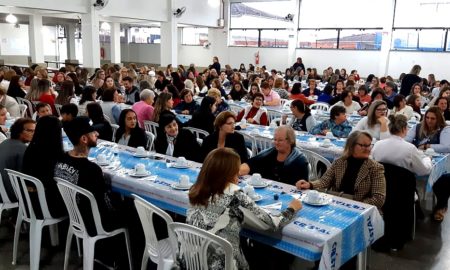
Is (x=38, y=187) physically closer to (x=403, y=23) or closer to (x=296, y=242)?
(x=296, y=242)

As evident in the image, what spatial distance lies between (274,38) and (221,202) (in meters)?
15.0

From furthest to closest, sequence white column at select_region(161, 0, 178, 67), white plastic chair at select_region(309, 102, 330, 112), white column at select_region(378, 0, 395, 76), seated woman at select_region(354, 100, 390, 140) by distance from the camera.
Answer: white column at select_region(161, 0, 178, 67), white column at select_region(378, 0, 395, 76), white plastic chair at select_region(309, 102, 330, 112), seated woman at select_region(354, 100, 390, 140)

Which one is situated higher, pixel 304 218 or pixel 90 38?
pixel 90 38

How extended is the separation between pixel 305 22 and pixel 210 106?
36.7 feet

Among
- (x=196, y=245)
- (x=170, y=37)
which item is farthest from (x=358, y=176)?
(x=170, y=37)

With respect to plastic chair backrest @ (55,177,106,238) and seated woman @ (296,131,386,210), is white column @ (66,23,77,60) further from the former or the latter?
seated woman @ (296,131,386,210)

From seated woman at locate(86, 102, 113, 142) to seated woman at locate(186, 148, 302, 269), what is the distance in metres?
2.93

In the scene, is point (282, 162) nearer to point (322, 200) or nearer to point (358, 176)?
point (358, 176)

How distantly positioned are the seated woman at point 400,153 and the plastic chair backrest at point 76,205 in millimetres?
2161

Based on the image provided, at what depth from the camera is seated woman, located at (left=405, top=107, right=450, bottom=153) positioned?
4.30 meters

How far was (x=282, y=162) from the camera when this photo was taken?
328cm

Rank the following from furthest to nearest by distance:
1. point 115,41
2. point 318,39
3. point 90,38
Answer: point 115,41 < point 318,39 < point 90,38

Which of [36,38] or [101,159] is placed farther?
[36,38]

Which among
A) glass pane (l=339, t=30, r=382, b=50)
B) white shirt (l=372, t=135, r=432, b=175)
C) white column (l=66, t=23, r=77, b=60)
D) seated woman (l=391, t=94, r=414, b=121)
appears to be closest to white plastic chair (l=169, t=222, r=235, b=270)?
white shirt (l=372, t=135, r=432, b=175)
